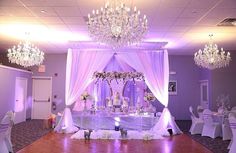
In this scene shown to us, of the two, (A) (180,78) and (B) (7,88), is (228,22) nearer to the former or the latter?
(A) (180,78)

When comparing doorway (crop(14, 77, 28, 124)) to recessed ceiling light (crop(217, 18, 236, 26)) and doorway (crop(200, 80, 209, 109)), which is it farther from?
recessed ceiling light (crop(217, 18, 236, 26))

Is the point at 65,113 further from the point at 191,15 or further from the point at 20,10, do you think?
the point at 191,15

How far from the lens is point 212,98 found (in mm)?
11719

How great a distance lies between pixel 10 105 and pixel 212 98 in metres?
8.59

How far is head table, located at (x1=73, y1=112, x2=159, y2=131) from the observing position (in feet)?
27.9

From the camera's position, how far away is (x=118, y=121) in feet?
27.9

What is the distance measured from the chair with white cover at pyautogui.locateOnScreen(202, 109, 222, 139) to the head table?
158cm

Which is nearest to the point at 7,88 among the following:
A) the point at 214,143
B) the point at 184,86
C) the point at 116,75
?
the point at 116,75

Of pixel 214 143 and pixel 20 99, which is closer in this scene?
pixel 214 143

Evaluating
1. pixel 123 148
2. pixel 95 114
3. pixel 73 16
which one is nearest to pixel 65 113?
pixel 95 114

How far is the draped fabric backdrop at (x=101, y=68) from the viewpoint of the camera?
28.5 feet

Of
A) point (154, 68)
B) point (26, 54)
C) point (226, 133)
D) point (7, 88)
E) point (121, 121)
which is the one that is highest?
point (26, 54)

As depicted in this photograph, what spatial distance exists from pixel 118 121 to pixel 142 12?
12.8ft

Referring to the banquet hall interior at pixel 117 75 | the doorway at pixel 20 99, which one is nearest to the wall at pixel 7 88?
the banquet hall interior at pixel 117 75
